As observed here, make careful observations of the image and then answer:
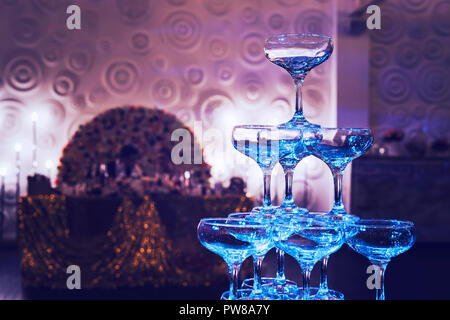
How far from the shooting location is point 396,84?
21.4 ft

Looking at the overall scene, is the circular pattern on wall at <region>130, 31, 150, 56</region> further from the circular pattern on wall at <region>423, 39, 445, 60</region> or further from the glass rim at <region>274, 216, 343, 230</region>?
the glass rim at <region>274, 216, 343, 230</region>

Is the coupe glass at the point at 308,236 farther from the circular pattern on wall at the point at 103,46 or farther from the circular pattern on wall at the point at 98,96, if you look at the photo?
the circular pattern on wall at the point at 103,46

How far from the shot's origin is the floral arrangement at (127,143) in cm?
587

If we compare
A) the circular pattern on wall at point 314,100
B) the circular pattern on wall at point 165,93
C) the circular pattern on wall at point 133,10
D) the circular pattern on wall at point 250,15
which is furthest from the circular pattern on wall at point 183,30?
the circular pattern on wall at point 314,100

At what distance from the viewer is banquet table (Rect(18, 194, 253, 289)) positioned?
3936mm

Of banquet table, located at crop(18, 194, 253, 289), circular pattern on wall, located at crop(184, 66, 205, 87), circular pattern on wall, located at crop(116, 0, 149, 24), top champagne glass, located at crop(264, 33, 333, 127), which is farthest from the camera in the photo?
circular pattern on wall, located at crop(184, 66, 205, 87)

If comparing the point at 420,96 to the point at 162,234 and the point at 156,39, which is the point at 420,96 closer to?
the point at 156,39

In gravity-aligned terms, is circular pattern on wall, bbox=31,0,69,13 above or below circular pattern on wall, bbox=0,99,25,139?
above

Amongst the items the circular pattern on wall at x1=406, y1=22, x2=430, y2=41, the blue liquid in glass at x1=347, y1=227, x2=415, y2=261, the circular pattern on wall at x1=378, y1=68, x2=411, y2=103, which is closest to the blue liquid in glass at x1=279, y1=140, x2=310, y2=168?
the blue liquid in glass at x1=347, y1=227, x2=415, y2=261

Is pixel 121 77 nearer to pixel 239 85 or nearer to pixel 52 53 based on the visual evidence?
pixel 52 53

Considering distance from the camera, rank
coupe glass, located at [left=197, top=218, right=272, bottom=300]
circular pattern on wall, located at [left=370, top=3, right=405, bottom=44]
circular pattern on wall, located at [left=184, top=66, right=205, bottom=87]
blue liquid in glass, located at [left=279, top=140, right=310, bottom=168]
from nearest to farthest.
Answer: coupe glass, located at [left=197, top=218, right=272, bottom=300]
blue liquid in glass, located at [left=279, top=140, right=310, bottom=168]
circular pattern on wall, located at [left=184, top=66, right=205, bottom=87]
circular pattern on wall, located at [left=370, top=3, right=405, bottom=44]

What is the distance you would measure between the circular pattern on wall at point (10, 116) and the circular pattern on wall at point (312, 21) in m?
3.51

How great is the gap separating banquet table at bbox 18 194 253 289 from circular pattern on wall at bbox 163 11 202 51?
282 centimetres

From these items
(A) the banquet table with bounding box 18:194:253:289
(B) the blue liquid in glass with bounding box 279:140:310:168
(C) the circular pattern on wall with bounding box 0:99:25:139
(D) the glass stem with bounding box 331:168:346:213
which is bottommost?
(A) the banquet table with bounding box 18:194:253:289
